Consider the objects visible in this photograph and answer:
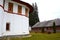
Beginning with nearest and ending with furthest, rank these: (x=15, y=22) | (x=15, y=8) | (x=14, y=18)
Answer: (x=14, y=18) < (x=15, y=22) < (x=15, y=8)

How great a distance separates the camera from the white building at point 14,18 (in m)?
17.8

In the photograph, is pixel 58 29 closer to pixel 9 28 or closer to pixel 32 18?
pixel 32 18

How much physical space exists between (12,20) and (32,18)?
2047 inches

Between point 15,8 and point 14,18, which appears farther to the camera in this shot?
point 15,8

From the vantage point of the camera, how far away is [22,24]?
21.7 metres

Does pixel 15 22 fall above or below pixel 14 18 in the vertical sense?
below

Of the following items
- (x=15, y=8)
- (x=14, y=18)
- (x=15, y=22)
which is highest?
(x=15, y=8)

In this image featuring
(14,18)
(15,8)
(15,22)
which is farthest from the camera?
(15,8)

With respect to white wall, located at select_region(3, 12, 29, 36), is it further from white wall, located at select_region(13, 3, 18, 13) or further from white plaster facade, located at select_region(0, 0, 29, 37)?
white wall, located at select_region(13, 3, 18, 13)

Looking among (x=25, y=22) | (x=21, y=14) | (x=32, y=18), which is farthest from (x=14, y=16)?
(x=32, y=18)

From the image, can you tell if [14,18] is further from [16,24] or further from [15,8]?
[15,8]

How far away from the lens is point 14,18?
19.8m

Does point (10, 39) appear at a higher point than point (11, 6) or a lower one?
lower

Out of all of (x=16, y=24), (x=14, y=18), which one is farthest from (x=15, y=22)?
(x=14, y=18)
